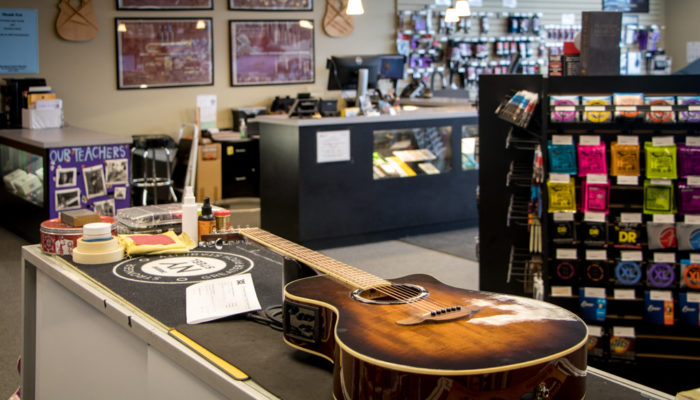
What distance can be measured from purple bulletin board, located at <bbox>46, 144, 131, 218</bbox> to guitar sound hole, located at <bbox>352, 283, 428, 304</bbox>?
4.90 meters

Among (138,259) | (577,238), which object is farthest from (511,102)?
(138,259)

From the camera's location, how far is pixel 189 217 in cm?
267

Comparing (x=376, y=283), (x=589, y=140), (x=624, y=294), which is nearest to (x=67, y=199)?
(x=589, y=140)

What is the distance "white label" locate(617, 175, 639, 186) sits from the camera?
12.1 ft

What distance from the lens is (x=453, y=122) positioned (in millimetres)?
7191

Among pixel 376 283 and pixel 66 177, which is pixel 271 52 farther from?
pixel 376 283

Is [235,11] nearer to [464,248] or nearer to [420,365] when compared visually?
[464,248]

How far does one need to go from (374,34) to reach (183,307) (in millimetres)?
8407

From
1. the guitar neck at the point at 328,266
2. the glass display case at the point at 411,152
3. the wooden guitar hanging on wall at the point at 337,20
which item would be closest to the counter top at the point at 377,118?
the glass display case at the point at 411,152

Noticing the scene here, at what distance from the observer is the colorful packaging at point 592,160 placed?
3.71m

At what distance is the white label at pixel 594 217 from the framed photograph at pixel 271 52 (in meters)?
6.08

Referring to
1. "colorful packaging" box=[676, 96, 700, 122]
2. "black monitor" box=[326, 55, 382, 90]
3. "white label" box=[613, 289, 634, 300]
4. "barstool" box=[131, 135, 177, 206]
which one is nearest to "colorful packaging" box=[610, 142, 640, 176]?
"colorful packaging" box=[676, 96, 700, 122]

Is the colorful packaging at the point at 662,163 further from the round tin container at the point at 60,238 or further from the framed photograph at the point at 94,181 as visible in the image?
the framed photograph at the point at 94,181

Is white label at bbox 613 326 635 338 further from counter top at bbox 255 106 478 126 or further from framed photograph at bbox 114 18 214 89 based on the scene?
framed photograph at bbox 114 18 214 89
